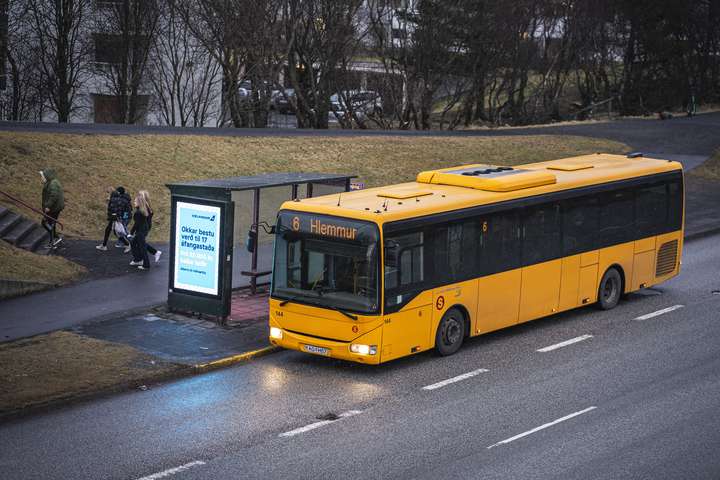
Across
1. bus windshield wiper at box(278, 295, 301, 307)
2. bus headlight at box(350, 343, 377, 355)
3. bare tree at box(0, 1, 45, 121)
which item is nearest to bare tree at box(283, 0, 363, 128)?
bare tree at box(0, 1, 45, 121)

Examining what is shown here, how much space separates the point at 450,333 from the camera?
55.0ft

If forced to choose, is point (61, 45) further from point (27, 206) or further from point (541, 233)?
point (541, 233)

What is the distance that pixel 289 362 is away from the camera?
1639 centimetres

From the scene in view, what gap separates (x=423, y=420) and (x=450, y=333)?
326cm

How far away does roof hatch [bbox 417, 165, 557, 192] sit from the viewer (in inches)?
698

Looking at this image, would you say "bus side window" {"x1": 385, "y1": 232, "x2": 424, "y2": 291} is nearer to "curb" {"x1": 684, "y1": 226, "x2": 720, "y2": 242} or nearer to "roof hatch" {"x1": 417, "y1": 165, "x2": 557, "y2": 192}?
"roof hatch" {"x1": 417, "y1": 165, "x2": 557, "y2": 192}

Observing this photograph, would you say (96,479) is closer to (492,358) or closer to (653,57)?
(492,358)

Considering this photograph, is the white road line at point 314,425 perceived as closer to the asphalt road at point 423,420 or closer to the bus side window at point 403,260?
the asphalt road at point 423,420

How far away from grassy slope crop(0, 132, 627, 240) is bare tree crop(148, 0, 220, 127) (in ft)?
42.4

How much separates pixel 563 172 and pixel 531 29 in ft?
120

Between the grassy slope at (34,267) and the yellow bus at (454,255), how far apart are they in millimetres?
6279

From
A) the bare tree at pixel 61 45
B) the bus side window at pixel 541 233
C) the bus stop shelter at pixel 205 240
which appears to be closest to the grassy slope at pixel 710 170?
the bus side window at pixel 541 233

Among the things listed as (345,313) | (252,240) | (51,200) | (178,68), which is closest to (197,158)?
(51,200)

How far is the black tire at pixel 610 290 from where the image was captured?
19812 millimetres
